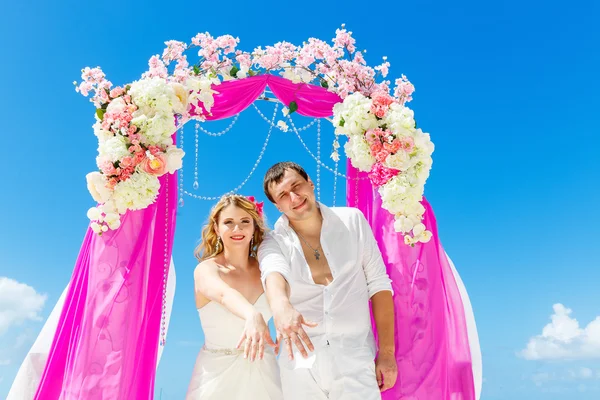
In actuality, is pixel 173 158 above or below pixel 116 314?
above

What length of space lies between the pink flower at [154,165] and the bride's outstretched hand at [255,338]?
6.25 ft

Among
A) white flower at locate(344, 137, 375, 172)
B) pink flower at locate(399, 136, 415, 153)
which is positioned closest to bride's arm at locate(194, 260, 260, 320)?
white flower at locate(344, 137, 375, 172)

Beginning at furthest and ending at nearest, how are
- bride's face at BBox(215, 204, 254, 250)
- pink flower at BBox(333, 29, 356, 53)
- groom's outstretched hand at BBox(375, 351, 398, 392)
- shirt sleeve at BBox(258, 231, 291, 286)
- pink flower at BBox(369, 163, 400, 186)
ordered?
pink flower at BBox(333, 29, 356, 53) → pink flower at BBox(369, 163, 400, 186) → bride's face at BBox(215, 204, 254, 250) → groom's outstretched hand at BBox(375, 351, 398, 392) → shirt sleeve at BBox(258, 231, 291, 286)

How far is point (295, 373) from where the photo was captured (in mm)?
3846

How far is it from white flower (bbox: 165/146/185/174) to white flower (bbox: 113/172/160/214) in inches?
7.4

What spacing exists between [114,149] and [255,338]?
2.29m

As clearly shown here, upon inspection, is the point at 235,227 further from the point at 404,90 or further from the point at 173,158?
the point at 404,90

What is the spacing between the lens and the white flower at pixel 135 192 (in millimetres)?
4879

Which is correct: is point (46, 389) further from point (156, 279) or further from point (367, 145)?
point (367, 145)

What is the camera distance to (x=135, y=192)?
4879 millimetres

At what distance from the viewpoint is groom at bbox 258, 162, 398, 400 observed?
151 inches

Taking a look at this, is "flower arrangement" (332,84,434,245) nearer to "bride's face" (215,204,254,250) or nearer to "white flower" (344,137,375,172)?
"white flower" (344,137,375,172)

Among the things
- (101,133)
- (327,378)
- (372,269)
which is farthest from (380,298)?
(101,133)

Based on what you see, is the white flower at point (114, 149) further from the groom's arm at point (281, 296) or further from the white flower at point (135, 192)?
the groom's arm at point (281, 296)
